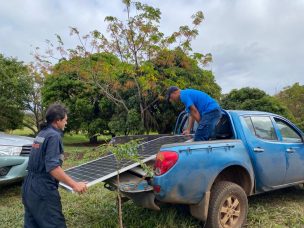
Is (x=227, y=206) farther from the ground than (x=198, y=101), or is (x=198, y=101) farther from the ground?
(x=198, y=101)

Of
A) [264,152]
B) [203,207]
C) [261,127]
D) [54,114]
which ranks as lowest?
[203,207]

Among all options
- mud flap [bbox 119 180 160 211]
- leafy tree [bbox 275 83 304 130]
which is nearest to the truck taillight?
mud flap [bbox 119 180 160 211]

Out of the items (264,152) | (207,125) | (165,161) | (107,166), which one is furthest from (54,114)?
(264,152)

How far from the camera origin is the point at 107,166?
182 inches

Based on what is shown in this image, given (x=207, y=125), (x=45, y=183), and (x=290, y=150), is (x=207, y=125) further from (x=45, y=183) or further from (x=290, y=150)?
(x=45, y=183)

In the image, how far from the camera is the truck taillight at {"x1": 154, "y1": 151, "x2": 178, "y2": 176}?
13.2ft

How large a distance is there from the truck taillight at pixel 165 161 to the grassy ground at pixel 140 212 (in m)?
0.78

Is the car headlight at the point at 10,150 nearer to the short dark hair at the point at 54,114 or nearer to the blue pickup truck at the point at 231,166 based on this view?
the short dark hair at the point at 54,114

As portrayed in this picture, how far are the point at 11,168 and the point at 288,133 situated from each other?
16.4ft

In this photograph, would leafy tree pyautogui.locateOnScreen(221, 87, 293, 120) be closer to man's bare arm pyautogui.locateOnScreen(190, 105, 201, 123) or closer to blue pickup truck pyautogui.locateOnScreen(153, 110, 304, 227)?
blue pickup truck pyautogui.locateOnScreen(153, 110, 304, 227)

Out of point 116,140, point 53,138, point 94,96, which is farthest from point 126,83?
point 53,138

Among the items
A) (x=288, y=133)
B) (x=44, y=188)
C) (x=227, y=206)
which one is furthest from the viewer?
(x=288, y=133)

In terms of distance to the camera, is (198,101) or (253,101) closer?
(198,101)

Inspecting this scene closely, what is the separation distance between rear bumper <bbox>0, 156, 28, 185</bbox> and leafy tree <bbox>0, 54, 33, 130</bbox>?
563 inches
